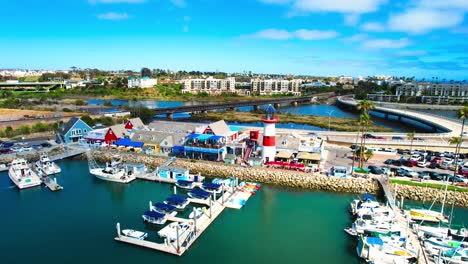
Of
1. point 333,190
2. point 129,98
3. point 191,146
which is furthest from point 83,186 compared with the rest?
point 129,98

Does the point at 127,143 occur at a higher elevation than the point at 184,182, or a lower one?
higher

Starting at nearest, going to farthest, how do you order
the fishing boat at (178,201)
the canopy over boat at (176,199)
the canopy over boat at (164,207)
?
the canopy over boat at (164,207) < the fishing boat at (178,201) < the canopy over boat at (176,199)

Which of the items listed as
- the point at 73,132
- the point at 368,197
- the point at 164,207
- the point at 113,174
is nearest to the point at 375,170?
the point at 368,197

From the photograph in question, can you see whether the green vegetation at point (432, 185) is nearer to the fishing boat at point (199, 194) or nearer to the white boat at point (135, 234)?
the fishing boat at point (199, 194)

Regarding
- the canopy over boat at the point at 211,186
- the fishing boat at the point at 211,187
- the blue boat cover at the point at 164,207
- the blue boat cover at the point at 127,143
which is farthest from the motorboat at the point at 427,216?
the blue boat cover at the point at 127,143

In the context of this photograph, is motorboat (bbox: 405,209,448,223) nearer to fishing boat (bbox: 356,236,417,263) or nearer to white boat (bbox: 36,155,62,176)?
fishing boat (bbox: 356,236,417,263)

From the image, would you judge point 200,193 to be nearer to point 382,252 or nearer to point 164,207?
point 164,207
